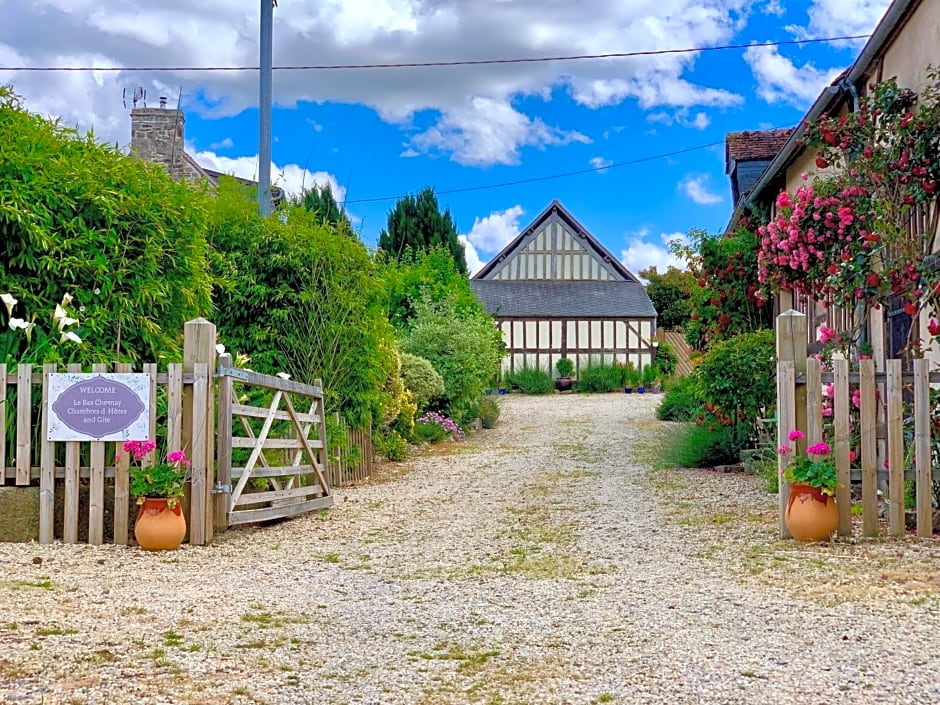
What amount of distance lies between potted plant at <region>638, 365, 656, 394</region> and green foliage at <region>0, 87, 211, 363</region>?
26256 mm

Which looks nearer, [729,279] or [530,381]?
[729,279]

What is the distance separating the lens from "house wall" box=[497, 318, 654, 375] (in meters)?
34.6

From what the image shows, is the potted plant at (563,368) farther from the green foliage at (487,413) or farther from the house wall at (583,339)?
the green foliage at (487,413)

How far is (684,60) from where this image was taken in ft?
54.7

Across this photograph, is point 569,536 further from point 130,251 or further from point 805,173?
point 805,173

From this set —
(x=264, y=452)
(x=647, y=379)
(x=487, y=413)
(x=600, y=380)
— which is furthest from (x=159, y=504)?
(x=647, y=379)

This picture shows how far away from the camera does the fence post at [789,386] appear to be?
21.4 ft

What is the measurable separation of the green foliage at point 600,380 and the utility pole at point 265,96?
21911 millimetres

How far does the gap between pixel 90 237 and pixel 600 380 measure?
26.7 metres

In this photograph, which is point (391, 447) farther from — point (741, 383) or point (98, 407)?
point (98, 407)

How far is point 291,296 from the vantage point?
10.6 m

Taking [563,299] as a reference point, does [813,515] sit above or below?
below

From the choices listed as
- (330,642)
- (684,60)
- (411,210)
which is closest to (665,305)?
(411,210)

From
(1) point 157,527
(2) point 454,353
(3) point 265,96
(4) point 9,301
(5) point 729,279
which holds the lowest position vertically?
(1) point 157,527
